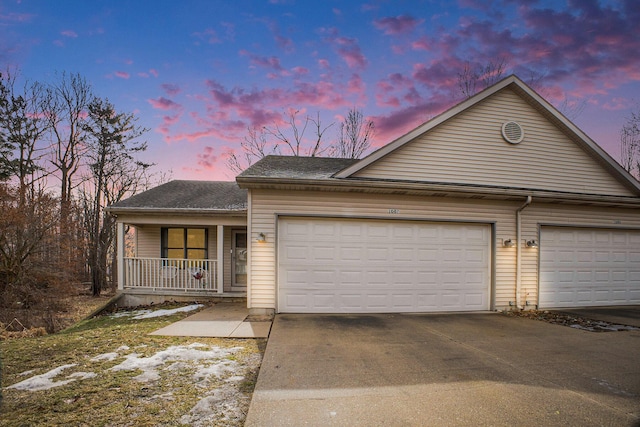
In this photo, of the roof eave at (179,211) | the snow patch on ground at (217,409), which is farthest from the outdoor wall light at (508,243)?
the roof eave at (179,211)

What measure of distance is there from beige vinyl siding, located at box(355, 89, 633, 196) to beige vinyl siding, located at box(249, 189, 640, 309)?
0.75 m

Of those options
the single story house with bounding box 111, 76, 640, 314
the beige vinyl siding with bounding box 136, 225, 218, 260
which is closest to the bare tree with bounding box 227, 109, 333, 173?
the beige vinyl siding with bounding box 136, 225, 218, 260

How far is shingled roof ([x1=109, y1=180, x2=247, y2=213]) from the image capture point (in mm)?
10016

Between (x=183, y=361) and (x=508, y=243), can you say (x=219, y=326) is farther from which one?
(x=508, y=243)

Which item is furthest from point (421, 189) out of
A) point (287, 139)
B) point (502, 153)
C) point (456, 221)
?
point (287, 139)

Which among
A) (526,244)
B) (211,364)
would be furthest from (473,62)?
(211,364)

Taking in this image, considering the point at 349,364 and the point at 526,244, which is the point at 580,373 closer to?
the point at 349,364

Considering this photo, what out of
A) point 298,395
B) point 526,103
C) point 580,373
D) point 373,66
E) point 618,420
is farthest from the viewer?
point 373,66

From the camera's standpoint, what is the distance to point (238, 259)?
11.1m

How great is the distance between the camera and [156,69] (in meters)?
11.7

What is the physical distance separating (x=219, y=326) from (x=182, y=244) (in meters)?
6.18

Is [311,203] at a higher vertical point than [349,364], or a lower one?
higher

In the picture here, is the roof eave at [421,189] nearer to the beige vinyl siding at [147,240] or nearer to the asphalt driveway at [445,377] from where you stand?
the asphalt driveway at [445,377]

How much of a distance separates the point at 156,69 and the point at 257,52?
391 cm
